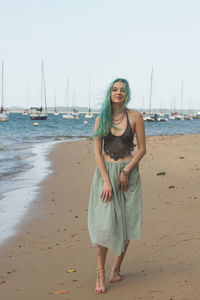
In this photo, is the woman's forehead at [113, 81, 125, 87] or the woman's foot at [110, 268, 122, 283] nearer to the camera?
the woman's forehead at [113, 81, 125, 87]

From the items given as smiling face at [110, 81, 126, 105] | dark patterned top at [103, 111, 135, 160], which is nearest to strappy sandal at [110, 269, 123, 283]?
dark patterned top at [103, 111, 135, 160]

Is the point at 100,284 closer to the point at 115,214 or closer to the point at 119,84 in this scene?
the point at 115,214

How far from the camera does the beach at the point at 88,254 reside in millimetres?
3781

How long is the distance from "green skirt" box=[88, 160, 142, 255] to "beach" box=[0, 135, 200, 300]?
0.49 meters

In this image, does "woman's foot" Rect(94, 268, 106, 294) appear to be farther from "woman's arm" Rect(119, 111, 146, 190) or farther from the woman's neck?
the woman's neck

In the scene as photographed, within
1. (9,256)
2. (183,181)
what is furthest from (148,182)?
(9,256)

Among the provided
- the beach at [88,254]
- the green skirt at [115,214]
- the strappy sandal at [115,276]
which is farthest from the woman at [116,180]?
the beach at [88,254]

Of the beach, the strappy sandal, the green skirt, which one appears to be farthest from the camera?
the strappy sandal

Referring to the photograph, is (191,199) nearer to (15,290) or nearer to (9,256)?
(9,256)

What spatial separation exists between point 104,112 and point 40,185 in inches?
264

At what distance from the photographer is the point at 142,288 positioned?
378 centimetres

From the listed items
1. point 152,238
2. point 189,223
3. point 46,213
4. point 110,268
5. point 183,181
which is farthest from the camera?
point 183,181

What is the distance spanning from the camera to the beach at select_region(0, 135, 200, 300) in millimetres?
3781

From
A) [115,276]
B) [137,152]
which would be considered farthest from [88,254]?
[137,152]
